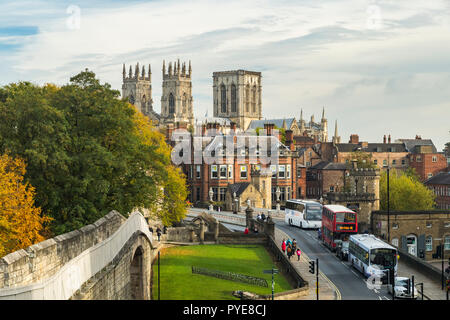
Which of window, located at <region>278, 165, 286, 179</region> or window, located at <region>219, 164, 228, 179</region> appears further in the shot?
window, located at <region>278, 165, 286, 179</region>

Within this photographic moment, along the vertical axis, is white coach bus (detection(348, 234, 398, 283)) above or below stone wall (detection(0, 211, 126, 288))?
below

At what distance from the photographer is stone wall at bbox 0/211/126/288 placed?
61.1 ft

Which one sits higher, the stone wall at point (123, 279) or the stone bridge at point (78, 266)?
the stone bridge at point (78, 266)

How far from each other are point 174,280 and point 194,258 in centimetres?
903

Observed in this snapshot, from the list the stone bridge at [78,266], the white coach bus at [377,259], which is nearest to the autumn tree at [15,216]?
the stone bridge at [78,266]

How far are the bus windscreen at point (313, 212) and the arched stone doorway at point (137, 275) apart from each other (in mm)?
32264

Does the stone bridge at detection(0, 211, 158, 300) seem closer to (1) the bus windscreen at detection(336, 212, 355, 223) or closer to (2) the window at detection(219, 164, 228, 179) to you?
(1) the bus windscreen at detection(336, 212, 355, 223)

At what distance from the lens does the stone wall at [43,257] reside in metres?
18.6

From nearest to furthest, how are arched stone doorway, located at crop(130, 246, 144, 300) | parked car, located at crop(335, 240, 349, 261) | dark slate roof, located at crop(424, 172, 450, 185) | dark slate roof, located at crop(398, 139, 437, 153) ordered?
1. arched stone doorway, located at crop(130, 246, 144, 300)
2. parked car, located at crop(335, 240, 349, 261)
3. dark slate roof, located at crop(424, 172, 450, 185)
4. dark slate roof, located at crop(398, 139, 437, 153)

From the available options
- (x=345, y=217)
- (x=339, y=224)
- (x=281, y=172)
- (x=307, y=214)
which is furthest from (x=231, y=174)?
(x=339, y=224)

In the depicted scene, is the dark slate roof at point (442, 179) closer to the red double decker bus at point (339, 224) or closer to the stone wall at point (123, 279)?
the red double decker bus at point (339, 224)

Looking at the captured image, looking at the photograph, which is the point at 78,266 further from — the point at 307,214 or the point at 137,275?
the point at 307,214

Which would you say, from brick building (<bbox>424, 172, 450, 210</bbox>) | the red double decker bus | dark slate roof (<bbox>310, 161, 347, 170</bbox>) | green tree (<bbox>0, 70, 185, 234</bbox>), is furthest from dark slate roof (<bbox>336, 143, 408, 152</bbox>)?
green tree (<bbox>0, 70, 185, 234</bbox>)

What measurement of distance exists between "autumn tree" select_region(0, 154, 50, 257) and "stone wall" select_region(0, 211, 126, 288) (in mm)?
4940
